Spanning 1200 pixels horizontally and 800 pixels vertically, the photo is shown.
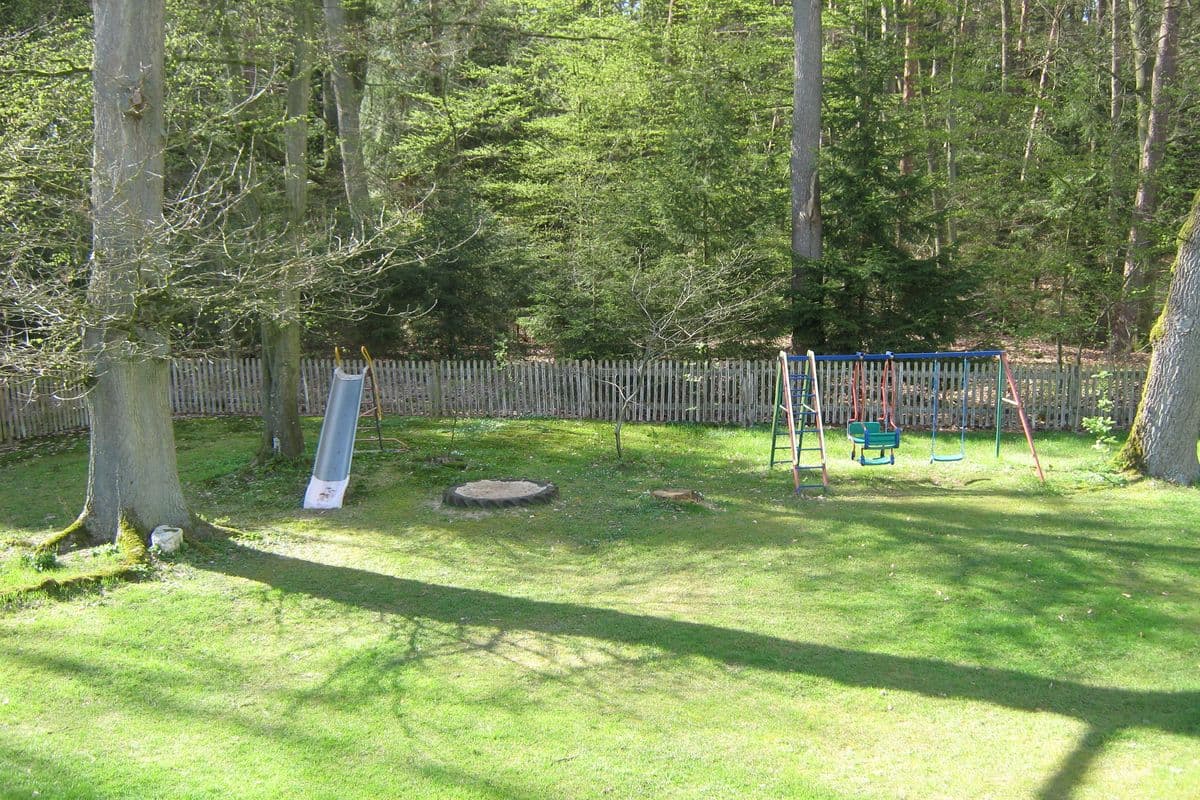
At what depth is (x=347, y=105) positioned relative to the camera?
19938 mm

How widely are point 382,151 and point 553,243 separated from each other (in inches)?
296

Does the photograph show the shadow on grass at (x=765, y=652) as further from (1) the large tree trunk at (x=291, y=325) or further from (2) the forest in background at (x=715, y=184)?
(2) the forest in background at (x=715, y=184)

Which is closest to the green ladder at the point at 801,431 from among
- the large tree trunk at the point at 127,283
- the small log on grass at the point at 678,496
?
the small log on grass at the point at 678,496

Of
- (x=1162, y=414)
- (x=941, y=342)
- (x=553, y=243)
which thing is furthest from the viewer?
(x=553, y=243)

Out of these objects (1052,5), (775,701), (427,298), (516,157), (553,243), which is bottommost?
(775,701)

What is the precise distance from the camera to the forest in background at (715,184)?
15.2 metres

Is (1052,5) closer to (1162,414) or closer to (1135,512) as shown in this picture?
(1162,414)

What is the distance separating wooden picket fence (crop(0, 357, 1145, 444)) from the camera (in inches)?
624

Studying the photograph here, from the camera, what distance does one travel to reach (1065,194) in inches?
693

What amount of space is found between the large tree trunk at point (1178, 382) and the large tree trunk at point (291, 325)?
11.9 m

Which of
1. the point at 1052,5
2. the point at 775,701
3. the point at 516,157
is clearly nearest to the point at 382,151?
the point at 516,157

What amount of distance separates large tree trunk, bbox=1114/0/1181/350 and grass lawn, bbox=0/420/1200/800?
719 centimetres

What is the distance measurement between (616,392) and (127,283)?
10621mm

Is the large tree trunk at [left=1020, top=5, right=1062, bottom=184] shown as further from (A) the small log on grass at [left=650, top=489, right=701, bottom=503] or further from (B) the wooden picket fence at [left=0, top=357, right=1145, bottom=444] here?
(A) the small log on grass at [left=650, top=489, right=701, bottom=503]
